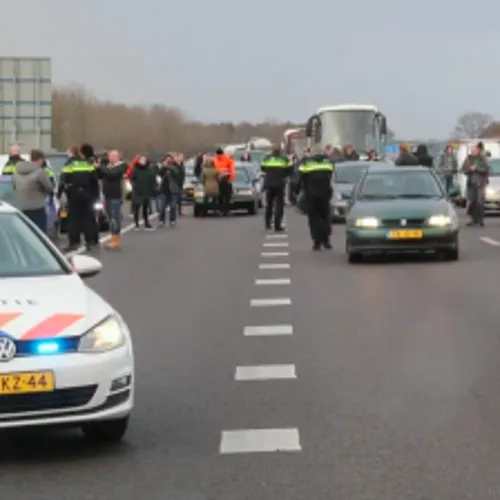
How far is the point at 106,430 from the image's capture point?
7.84 metres

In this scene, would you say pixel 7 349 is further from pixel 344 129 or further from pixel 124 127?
pixel 124 127

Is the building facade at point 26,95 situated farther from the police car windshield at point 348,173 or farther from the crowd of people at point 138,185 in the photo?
the police car windshield at point 348,173

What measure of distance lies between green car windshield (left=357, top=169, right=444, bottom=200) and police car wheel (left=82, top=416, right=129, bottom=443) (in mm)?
13980

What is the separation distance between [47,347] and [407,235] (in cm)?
1375

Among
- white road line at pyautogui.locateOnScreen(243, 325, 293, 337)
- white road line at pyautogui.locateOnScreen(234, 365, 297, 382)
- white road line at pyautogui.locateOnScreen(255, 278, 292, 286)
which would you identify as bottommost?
white road line at pyautogui.locateOnScreen(255, 278, 292, 286)

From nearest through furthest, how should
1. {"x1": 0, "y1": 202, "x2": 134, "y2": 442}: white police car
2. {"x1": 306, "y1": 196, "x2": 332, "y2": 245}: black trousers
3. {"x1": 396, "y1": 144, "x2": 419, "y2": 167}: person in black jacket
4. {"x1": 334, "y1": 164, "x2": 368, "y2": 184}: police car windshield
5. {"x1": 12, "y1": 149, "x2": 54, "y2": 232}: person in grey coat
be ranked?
{"x1": 0, "y1": 202, "x2": 134, "y2": 442}: white police car, {"x1": 12, "y1": 149, "x2": 54, "y2": 232}: person in grey coat, {"x1": 306, "y1": 196, "x2": 332, "y2": 245}: black trousers, {"x1": 396, "y1": 144, "x2": 419, "y2": 167}: person in black jacket, {"x1": 334, "y1": 164, "x2": 368, "y2": 184}: police car windshield

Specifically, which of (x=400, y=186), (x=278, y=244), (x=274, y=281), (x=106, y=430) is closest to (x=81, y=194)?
(x=278, y=244)

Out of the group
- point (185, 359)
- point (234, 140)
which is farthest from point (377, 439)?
point (234, 140)

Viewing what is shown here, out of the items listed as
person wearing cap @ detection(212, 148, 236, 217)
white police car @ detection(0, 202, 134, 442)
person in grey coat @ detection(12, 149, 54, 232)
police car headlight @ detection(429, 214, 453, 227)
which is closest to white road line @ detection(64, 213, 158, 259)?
person in grey coat @ detection(12, 149, 54, 232)

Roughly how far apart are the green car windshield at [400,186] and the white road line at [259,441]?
13.5 meters

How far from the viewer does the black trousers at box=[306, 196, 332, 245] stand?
2294 cm

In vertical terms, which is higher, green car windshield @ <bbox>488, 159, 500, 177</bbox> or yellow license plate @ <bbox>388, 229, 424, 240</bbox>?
green car windshield @ <bbox>488, 159, 500, 177</bbox>

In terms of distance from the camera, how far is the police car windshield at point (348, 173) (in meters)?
32.7

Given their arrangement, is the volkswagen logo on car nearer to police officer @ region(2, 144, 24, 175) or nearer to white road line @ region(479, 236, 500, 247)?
police officer @ region(2, 144, 24, 175)
